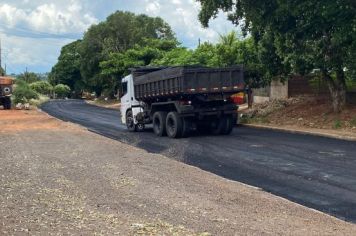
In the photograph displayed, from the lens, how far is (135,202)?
29.2ft

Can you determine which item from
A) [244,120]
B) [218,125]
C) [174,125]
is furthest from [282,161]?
[244,120]

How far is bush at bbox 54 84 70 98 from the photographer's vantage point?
124062 mm

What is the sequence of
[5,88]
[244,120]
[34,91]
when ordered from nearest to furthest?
[244,120] → [5,88] → [34,91]

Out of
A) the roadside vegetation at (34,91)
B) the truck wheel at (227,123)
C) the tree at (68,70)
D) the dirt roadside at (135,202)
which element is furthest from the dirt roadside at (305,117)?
the tree at (68,70)

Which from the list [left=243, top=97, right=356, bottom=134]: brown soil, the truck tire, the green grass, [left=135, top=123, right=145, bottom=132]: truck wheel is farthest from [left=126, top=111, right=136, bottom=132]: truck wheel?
the truck tire

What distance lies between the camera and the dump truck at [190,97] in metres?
20.2

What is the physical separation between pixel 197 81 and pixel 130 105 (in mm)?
5640

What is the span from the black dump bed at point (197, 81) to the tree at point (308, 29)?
305 centimetres

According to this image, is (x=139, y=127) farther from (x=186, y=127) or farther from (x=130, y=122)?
(x=186, y=127)

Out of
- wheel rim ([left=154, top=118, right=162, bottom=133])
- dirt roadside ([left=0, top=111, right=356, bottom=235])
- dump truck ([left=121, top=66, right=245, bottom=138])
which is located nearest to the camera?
dirt roadside ([left=0, top=111, right=356, bottom=235])

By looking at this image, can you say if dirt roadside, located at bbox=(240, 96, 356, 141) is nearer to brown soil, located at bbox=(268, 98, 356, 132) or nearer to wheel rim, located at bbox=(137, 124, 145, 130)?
brown soil, located at bbox=(268, 98, 356, 132)

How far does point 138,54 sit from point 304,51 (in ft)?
124

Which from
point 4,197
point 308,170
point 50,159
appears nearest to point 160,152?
point 50,159

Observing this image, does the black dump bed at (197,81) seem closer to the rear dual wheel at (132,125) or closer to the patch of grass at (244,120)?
the rear dual wheel at (132,125)
